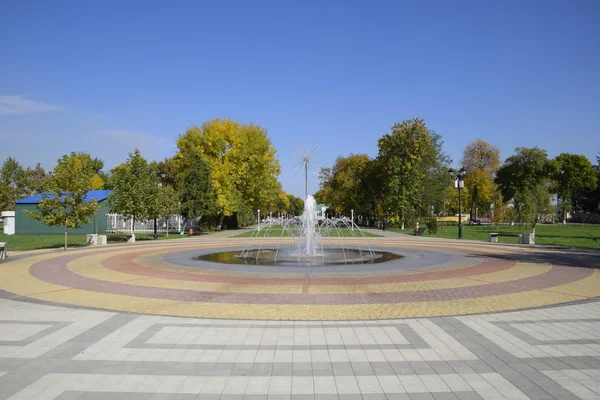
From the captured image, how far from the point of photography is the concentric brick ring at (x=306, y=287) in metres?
9.16

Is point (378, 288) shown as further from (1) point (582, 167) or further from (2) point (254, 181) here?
(1) point (582, 167)

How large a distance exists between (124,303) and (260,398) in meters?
6.13

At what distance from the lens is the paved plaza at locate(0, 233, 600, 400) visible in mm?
5027

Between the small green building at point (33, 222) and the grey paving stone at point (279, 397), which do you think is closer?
the grey paving stone at point (279, 397)

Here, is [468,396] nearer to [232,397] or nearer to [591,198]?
[232,397]

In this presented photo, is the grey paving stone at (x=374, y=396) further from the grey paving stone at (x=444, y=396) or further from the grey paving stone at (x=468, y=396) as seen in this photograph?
the grey paving stone at (x=468, y=396)

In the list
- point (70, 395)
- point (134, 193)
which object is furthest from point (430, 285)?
point (134, 193)

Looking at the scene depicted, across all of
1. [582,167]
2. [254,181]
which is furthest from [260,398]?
[582,167]

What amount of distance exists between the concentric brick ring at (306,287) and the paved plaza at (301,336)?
0.06 metres

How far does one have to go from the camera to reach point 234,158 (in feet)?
167

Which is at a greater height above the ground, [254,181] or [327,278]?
[254,181]

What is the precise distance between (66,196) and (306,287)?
686 inches

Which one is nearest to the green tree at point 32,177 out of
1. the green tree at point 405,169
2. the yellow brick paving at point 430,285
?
the green tree at point 405,169

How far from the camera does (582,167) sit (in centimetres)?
8138
